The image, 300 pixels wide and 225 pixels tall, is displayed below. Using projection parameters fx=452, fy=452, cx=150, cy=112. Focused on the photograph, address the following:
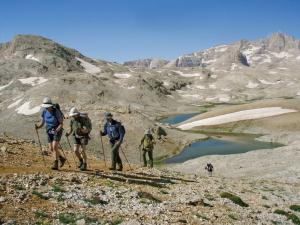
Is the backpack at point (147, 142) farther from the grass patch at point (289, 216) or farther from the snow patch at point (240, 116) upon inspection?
the snow patch at point (240, 116)

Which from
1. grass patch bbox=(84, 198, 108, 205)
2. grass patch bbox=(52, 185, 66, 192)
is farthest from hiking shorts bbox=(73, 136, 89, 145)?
grass patch bbox=(84, 198, 108, 205)

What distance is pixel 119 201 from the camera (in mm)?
22141

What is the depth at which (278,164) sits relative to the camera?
208 ft

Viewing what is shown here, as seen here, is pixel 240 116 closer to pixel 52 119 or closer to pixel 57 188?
pixel 52 119

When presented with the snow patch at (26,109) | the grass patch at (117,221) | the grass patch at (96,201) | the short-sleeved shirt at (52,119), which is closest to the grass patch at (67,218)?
the grass patch at (117,221)

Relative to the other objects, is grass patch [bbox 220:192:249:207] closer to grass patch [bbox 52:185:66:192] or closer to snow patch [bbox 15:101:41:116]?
grass patch [bbox 52:185:66:192]

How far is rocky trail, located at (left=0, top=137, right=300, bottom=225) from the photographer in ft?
61.4

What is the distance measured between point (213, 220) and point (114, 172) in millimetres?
10164

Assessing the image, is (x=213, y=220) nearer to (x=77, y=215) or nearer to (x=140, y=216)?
(x=140, y=216)

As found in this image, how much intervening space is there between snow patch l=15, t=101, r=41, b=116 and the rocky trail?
262 feet

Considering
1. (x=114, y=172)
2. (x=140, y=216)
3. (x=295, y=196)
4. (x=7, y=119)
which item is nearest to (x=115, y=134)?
(x=114, y=172)

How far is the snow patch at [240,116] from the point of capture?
130 meters

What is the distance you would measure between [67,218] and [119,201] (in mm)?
4434

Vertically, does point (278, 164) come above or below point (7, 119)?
below
